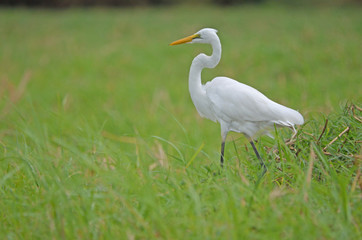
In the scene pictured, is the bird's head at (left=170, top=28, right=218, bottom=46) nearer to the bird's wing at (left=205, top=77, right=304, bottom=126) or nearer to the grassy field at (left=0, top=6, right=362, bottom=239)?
the bird's wing at (left=205, top=77, right=304, bottom=126)

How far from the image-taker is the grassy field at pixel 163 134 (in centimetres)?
180

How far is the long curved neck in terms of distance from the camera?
8.58 ft

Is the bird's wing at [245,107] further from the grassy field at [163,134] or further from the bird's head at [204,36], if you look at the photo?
the bird's head at [204,36]

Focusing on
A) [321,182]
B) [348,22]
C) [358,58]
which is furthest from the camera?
[348,22]

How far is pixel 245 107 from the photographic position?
261 centimetres

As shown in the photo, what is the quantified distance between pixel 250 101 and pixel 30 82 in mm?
7275

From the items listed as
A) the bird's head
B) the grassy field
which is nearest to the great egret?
the bird's head

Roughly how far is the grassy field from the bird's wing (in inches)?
6.4

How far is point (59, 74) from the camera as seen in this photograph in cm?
920

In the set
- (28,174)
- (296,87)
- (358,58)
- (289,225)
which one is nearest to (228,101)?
(289,225)

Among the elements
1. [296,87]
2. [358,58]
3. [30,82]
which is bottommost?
[30,82]

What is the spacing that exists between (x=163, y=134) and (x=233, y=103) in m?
2.77

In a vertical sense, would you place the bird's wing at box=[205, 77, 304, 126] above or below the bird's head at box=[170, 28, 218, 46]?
below

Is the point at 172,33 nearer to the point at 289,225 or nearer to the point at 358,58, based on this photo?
the point at 358,58
